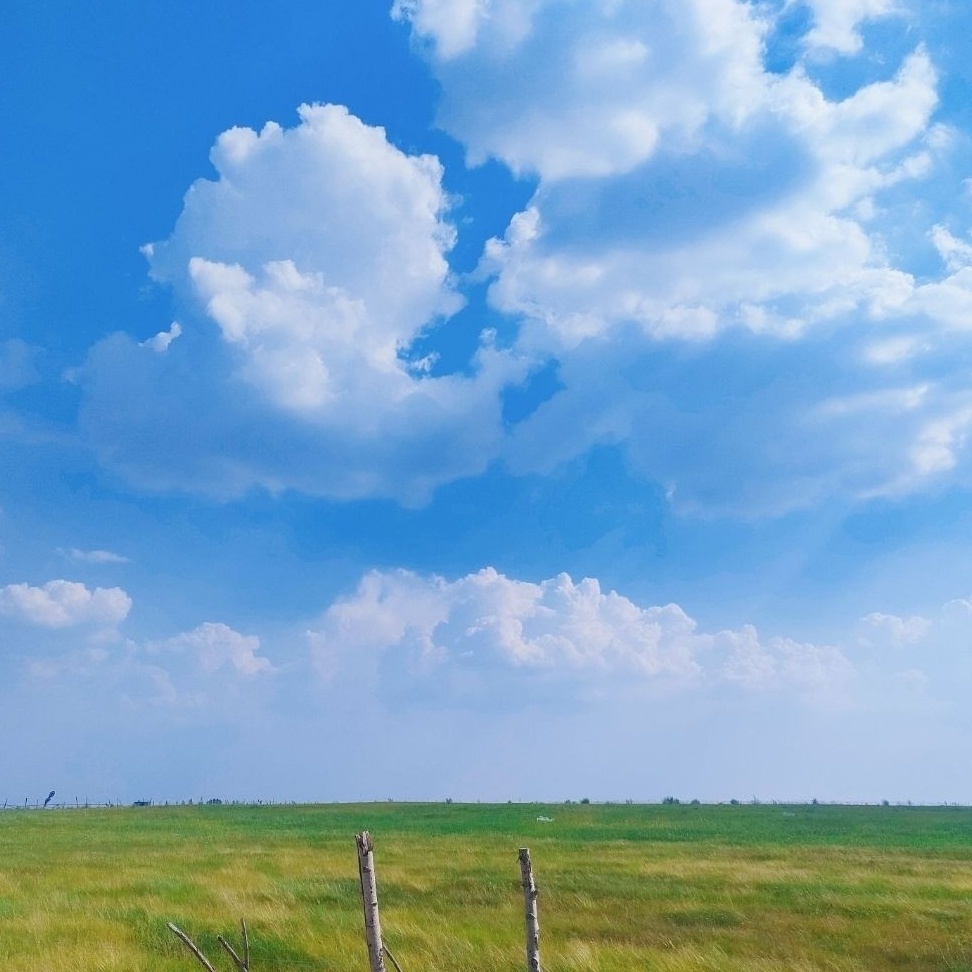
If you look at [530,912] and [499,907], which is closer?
[530,912]

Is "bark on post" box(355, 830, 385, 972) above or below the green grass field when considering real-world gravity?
above

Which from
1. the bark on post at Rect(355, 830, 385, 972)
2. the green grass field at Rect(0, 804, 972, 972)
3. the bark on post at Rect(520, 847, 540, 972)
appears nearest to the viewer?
the bark on post at Rect(355, 830, 385, 972)

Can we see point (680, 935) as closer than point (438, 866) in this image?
Yes

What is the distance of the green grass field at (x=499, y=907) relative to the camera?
1516 cm

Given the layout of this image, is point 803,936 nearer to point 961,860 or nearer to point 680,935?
point 680,935

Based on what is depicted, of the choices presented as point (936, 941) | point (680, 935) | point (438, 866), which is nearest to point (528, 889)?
point (680, 935)

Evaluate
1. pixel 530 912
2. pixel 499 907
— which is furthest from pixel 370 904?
pixel 499 907

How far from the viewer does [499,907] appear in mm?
21078

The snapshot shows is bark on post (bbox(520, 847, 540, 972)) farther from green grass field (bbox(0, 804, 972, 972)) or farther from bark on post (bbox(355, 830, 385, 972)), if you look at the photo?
green grass field (bbox(0, 804, 972, 972))

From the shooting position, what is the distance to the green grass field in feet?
49.8

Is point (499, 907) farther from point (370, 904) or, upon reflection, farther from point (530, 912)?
point (370, 904)

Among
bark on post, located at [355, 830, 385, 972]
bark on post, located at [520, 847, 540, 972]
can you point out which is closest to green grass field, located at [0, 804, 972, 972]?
bark on post, located at [520, 847, 540, 972]

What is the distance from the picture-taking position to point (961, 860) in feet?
111

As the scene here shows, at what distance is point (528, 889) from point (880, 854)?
33.6 meters
